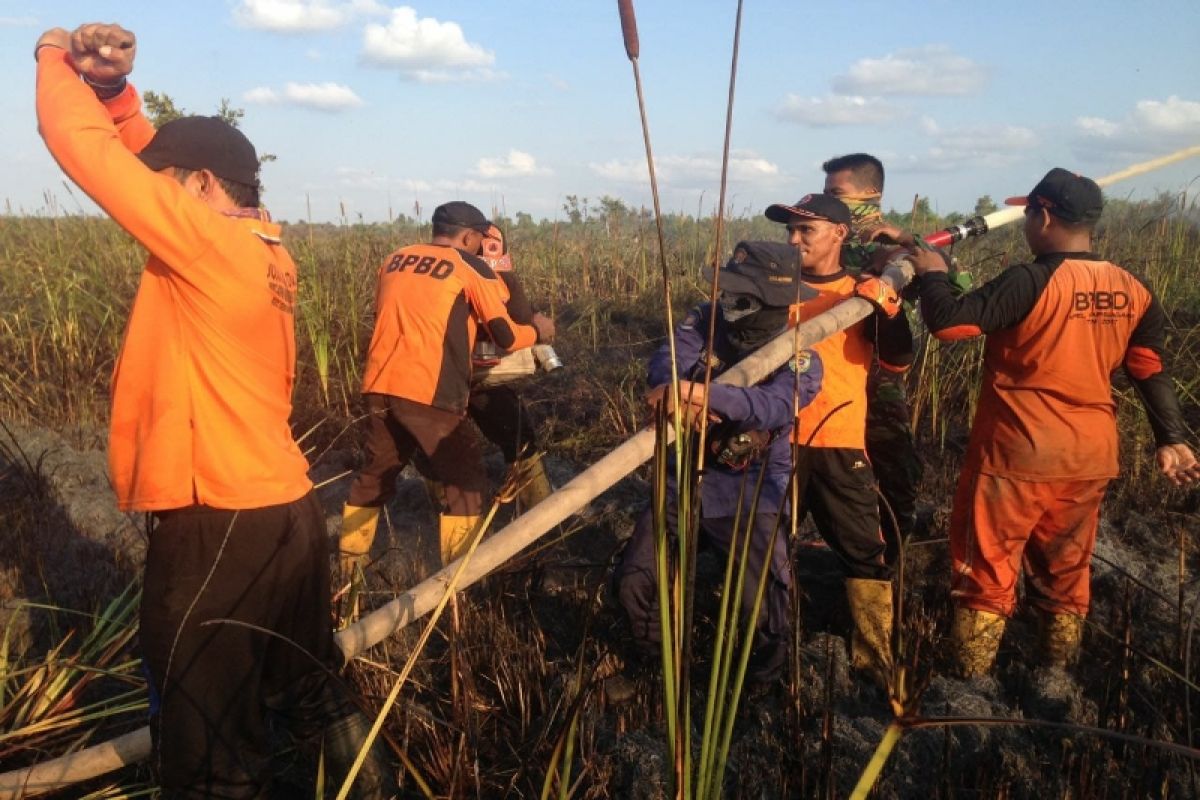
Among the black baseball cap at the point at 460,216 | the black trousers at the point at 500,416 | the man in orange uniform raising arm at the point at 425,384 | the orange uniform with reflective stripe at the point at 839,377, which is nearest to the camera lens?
the orange uniform with reflective stripe at the point at 839,377

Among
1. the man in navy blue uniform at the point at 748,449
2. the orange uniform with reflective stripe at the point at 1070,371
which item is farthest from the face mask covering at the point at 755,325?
the orange uniform with reflective stripe at the point at 1070,371

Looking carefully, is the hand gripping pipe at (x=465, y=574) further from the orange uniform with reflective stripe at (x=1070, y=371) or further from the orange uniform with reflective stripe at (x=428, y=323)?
the orange uniform with reflective stripe at (x=428, y=323)

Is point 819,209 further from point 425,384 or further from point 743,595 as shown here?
point 425,384

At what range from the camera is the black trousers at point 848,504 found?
9.62 ft

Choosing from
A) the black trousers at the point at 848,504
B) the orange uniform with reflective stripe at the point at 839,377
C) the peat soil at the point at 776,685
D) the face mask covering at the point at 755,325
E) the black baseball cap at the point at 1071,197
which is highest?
the black baseball cap at the point at 1071,197

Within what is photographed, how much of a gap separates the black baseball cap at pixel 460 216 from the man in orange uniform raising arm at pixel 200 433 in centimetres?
215

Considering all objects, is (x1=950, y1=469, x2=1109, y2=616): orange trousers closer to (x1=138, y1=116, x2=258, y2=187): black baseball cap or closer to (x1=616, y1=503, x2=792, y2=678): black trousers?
(x1=616, y1=503, x2=792, y2=678): black trousers

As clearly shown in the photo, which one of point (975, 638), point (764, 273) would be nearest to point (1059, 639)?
point (975, 638)

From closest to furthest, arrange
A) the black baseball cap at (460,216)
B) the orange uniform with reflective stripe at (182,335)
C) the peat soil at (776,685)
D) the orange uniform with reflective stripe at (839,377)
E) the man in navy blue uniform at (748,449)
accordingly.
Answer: the orange uniform with reflective stripe at (182,335) → the peat soil at (776,685) → the man in navy blue uniform at (748,449) → the orange uniform with reflective stripe at (839,377) → the black baseball cap at (460,216)

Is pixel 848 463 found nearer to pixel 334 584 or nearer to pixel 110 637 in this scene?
pixel 334 584

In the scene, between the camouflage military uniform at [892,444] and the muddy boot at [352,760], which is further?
the camouflage military uniform at [892,444]

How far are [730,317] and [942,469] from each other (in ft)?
7.29

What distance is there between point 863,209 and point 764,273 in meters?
1.21

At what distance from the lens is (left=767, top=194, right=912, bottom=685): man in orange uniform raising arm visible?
9.62 ft
